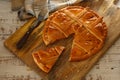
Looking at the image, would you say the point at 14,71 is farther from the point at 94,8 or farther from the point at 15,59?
the point at 94,8

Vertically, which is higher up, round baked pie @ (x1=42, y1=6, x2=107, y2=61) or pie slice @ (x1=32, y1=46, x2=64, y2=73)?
round baked pie @ (x1=42, y1=6, x2=107, y2=61)

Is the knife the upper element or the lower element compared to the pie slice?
upper

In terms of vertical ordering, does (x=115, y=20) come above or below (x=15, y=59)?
above

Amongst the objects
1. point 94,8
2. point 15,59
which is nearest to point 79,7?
point 94,8
